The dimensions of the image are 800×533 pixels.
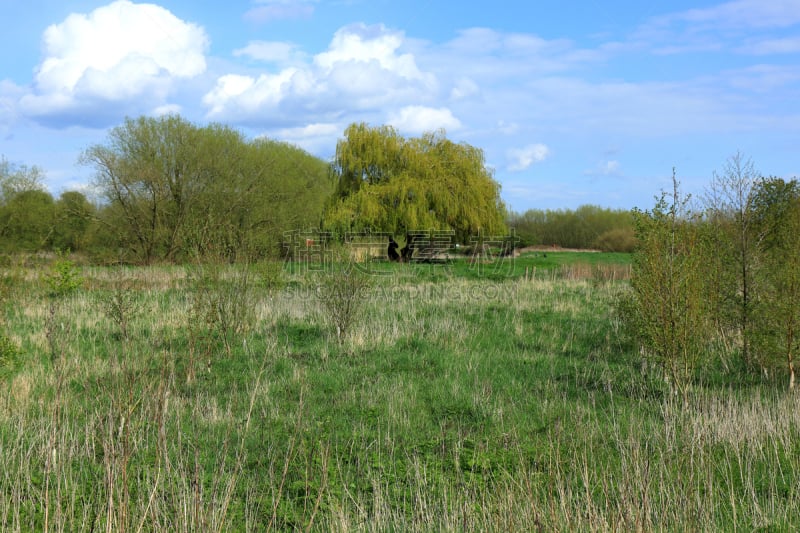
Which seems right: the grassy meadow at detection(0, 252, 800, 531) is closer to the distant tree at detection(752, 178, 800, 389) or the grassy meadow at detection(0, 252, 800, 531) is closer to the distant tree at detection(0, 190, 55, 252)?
the distant tree at detection(752, 178, 800, 389)

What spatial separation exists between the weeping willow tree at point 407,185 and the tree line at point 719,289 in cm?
2012

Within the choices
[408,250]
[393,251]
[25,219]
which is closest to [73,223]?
[25,219]

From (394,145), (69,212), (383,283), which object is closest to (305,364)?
(383,283)

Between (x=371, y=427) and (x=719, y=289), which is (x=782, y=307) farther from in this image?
(x=371, y=427)

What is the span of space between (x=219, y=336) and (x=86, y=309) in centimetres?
539

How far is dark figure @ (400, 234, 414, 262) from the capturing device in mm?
31128

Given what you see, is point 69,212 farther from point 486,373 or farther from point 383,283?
point 486,373

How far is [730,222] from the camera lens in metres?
9.85

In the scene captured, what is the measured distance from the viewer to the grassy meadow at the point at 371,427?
3.89 metres

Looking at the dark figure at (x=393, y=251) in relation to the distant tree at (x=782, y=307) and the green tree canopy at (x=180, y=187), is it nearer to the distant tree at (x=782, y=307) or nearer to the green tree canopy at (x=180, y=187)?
the green tree canopy at (x=180, y=187)

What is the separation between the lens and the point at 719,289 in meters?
9.74

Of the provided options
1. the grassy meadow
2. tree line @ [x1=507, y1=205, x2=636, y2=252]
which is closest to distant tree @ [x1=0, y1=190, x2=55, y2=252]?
the grassy meadow

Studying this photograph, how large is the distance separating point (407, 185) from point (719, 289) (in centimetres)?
2095

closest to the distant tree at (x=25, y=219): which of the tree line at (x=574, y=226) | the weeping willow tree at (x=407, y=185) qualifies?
the weeping willow tree at (x=407, y=185)
